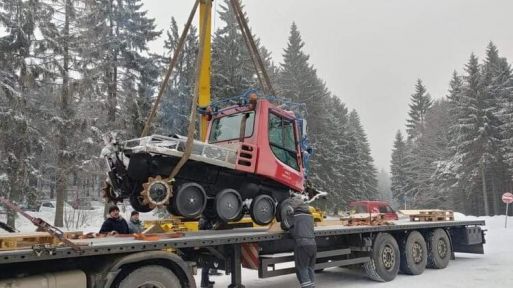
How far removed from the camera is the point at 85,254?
5.41 meters

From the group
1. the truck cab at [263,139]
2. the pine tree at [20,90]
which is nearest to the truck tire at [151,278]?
the truck cab at [263,139]

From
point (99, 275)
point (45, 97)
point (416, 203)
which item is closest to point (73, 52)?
point (45, 97)

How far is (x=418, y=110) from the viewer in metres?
64.2

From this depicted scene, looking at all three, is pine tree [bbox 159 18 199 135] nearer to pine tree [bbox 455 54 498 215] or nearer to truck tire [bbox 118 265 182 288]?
truck tire [bbox 118 265 182 288]

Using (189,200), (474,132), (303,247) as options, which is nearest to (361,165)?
(474,132)

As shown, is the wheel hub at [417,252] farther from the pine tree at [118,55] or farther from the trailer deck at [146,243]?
the pine tree at [118,55]

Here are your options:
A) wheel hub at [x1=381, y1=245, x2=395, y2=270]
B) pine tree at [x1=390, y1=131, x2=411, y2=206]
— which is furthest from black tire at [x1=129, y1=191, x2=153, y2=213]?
pine tree at [x1=390, y1=131, x2=411, y2=206]

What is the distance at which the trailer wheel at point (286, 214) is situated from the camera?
26.8 ft

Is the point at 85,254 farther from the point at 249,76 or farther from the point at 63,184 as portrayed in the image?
the point at 249,76

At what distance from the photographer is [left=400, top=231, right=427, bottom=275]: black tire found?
11.0 meters

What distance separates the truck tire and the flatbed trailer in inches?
0.5

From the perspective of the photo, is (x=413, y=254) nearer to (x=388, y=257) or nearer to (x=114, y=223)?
(x=388, y=257)

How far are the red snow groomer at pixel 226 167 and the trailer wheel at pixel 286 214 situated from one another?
33mm

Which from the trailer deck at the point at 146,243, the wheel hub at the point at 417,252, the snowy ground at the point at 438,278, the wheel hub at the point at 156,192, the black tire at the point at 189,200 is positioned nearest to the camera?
the trailer deck at the point at 146,243
